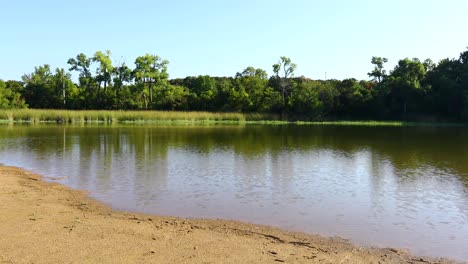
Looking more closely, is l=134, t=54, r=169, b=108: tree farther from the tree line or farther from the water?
the water

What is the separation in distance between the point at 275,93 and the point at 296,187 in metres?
57.1

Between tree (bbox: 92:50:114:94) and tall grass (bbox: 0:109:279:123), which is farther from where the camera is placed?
tree (bbox: 92:50:114:94)

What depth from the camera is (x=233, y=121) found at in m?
59.4

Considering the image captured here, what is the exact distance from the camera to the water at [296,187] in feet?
24.7

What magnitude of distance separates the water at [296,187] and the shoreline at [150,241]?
0.63 meters

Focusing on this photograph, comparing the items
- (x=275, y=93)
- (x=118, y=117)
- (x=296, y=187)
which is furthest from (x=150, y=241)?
(x=275, y=93)

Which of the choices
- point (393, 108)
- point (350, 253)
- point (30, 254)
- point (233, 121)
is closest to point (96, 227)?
point (30, 254)

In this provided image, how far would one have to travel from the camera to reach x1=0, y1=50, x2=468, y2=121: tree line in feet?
205

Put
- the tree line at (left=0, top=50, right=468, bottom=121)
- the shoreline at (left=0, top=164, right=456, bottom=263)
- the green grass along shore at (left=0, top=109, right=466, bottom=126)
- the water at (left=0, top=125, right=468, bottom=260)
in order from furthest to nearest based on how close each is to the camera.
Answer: the tree line at (left=0, top=50, right=468, bottom=121), the green grass along shore at (left=0, top=109, right=466, bottom=126), the water at (left=0, top=125, right=468, bottom=260), the shoreline at (left=0, top=164, right=456, bottom=263)

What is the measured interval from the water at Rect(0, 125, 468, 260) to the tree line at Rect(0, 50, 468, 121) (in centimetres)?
4670

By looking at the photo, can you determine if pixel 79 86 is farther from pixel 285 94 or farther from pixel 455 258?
pixel 455 258

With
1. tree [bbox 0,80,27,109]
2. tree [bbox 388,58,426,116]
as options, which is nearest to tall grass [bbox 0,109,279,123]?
tree [bbox 0,80,27,109]

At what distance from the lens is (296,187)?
36.3ft

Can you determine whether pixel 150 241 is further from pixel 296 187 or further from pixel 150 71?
pixel 150 71
